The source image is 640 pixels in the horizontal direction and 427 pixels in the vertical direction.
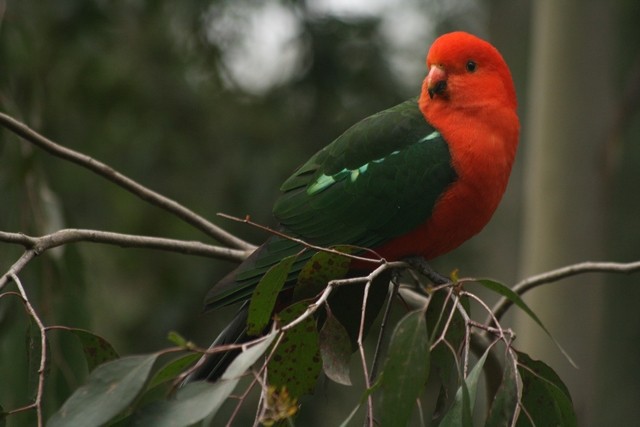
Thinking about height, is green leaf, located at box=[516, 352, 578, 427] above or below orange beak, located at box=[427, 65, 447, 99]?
below

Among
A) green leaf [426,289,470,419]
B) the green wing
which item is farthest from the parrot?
green leaf [426,289,470,419]

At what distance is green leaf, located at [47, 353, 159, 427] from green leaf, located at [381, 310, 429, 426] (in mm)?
381

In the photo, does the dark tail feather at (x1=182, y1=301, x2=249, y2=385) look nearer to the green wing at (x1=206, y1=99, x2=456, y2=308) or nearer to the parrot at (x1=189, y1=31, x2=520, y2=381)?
the parrot at (x1=189, y1=31, x2=520, y2=381)

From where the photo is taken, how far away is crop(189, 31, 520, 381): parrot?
2.60m

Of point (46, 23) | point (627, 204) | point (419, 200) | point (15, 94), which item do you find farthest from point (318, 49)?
point (627, 204)

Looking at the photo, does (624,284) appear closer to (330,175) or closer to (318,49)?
A: (318,49)

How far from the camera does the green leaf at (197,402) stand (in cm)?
144

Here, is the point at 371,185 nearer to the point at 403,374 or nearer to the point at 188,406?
the point at 403,374

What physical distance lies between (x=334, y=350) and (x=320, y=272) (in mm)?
211

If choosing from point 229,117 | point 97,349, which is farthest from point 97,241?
point 229,117

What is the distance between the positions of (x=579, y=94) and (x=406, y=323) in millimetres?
2143

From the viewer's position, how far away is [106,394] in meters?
1.47

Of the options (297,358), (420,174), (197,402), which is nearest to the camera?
(197,402)

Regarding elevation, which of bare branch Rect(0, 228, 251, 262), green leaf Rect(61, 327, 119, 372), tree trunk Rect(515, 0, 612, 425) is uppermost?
bare branch Rect(0, 228, 251, 262)
